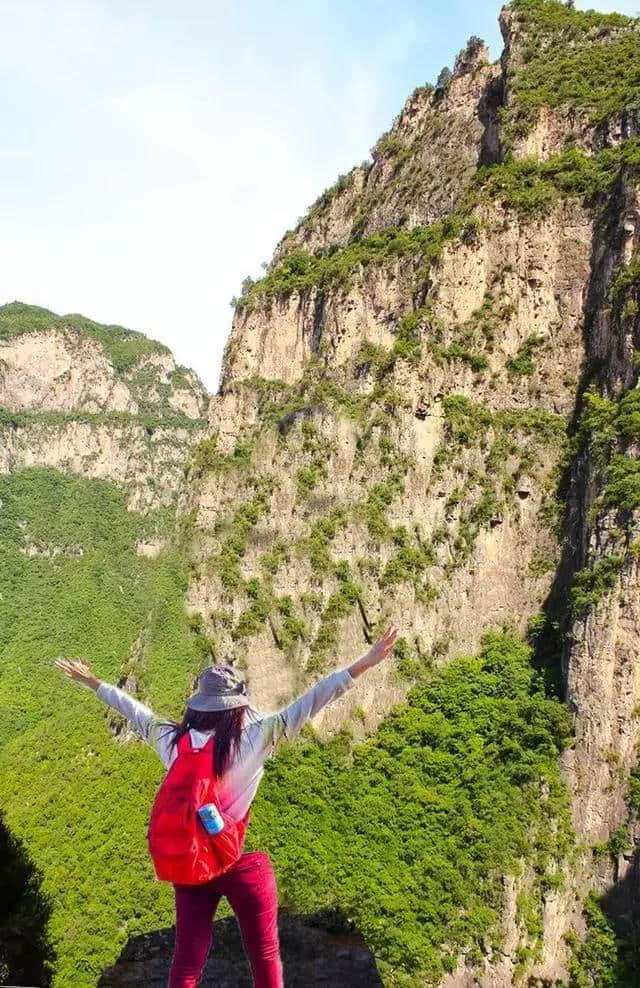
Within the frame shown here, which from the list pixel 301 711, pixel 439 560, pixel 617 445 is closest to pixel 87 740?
pixel 439 560

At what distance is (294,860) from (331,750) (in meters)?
3.56

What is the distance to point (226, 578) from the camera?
25.0m

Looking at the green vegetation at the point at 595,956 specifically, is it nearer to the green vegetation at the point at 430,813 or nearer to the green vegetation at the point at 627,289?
the green vegetation at the point at 430,813

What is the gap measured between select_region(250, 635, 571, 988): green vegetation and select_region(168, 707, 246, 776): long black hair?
17017mm

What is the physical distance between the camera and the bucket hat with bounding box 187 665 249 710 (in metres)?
3.53

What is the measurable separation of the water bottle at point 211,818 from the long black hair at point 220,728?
185 millimetres

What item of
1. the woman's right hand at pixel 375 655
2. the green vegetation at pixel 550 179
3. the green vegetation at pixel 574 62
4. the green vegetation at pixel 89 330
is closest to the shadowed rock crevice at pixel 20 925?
the woman's right hand at pixel 375 655

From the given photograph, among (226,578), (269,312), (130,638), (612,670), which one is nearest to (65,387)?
(130,638)

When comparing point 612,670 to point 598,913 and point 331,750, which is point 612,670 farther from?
point 331,750

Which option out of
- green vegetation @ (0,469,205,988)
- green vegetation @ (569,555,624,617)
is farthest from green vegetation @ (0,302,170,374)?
green vegetation @ (569,555,624,617)

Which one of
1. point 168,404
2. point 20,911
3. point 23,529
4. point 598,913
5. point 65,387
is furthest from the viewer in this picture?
point 168,404

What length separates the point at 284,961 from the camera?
230 inches

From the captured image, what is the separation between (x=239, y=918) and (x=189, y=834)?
29.5 inches

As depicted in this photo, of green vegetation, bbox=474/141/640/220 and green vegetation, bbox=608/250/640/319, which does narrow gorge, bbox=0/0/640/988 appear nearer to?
green vegetation, bbox=474/141/640/220
